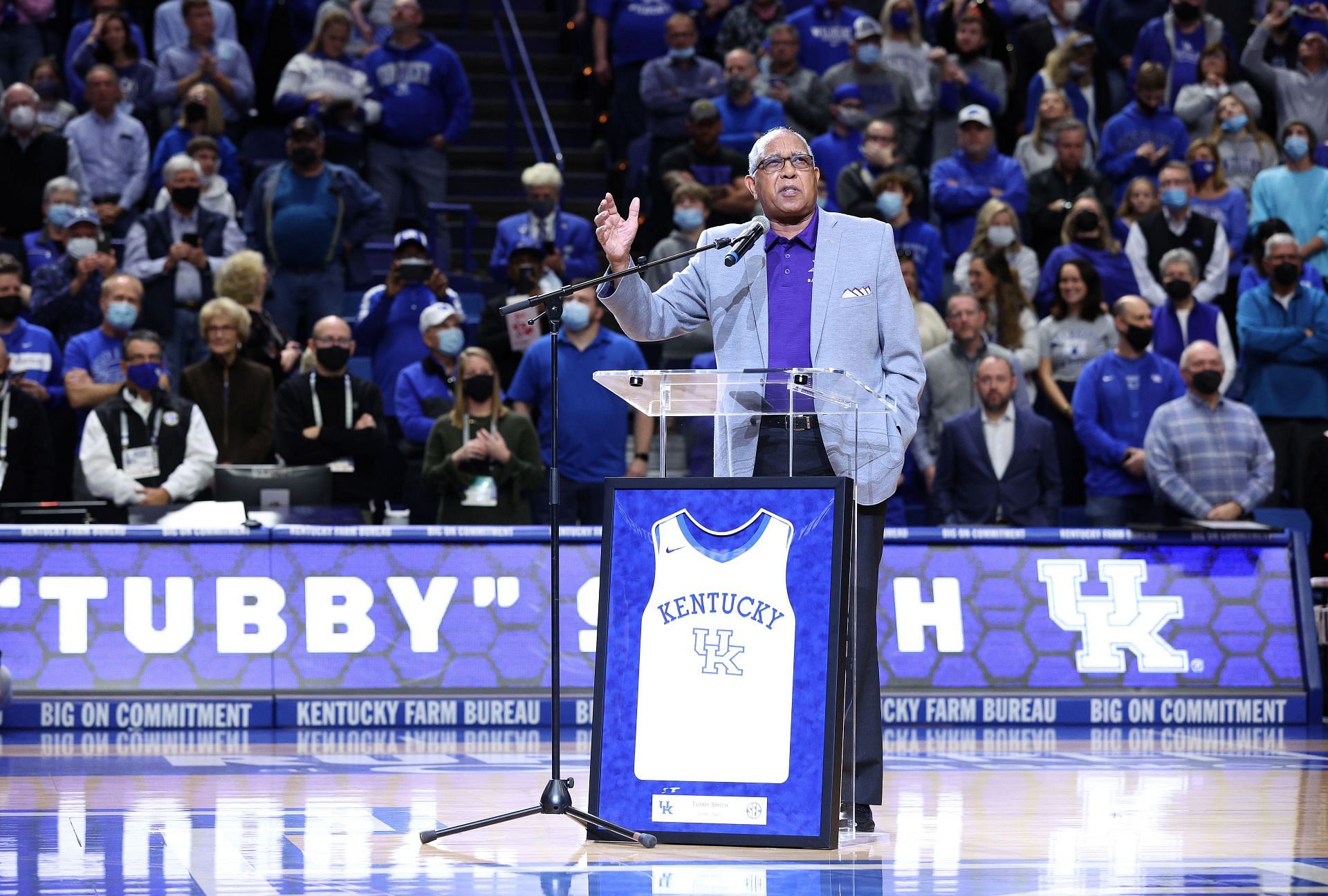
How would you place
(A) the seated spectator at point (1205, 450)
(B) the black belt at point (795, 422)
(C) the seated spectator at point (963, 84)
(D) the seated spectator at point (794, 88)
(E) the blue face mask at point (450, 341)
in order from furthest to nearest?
1. (C) the seated spectator at point (963, 84)
2. (D) the seated spectator at point (794, 88)
3. (E) the blue face mask at point (450, 341)
4. (A) the seated spectator at point (1205, 450)
5. (B) the black belt at point (795, 422)

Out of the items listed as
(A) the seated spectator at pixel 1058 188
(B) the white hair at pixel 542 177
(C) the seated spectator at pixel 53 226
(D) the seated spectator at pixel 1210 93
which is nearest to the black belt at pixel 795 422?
(B) the white hair at pixel 542 177

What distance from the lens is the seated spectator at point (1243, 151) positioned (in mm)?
15570

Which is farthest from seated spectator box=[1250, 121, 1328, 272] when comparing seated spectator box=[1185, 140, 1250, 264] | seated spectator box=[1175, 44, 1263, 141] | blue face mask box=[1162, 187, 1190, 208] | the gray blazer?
the gray blazer

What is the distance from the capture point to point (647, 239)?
1472 cm

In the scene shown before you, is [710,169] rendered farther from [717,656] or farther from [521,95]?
[717,656]

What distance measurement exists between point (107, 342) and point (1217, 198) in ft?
27.8

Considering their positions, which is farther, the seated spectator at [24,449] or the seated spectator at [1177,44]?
the seated spectator at [1177,44]

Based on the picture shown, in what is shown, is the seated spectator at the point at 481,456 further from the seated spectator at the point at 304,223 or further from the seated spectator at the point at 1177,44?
the seated spectator at the point at 1177,44

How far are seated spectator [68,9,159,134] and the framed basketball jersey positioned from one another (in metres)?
10.3

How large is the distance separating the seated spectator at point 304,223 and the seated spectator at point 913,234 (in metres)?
3.69

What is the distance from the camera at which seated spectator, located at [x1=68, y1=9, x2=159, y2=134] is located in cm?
1477

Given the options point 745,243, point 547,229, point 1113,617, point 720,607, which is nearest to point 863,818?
point 720,607

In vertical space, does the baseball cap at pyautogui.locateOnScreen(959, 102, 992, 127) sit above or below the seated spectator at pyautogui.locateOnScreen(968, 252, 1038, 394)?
above

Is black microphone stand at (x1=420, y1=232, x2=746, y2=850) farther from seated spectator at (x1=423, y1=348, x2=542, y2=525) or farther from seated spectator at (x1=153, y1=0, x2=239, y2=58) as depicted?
seated spectator at (x1=153, y1=0, x2=239, y2=58)
